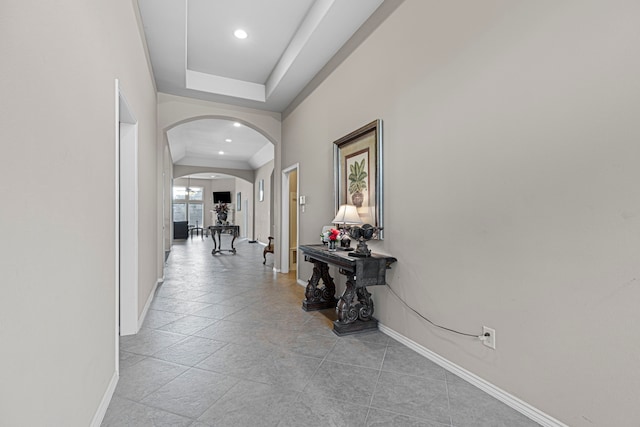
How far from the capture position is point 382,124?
9.68 feet

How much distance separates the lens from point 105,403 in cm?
176

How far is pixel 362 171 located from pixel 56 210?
258cm

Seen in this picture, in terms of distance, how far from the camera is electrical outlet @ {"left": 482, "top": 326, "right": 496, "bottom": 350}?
193 centimetres

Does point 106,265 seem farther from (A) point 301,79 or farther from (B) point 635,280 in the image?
(A) point 301,79

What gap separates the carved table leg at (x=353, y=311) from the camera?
2885 millimetres

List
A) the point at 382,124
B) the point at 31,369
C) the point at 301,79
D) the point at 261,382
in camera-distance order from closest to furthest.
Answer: the point at 31,369
the point at 261,382
the point at 382,124
the point at 301,79

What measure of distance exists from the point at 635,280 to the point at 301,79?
417 cm

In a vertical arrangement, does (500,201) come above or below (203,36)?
below

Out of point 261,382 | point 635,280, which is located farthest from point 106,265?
point 635,280

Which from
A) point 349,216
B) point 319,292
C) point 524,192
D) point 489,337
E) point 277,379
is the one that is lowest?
point 277,379

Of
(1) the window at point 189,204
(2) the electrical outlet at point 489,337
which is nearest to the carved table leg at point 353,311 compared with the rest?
(2) the electrical outlet at point 489,337

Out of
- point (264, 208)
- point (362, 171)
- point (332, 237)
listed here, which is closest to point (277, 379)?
point (332, 237)

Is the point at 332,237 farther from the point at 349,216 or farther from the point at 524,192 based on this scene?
the point at 524,192

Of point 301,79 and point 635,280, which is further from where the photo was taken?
point 301,79
